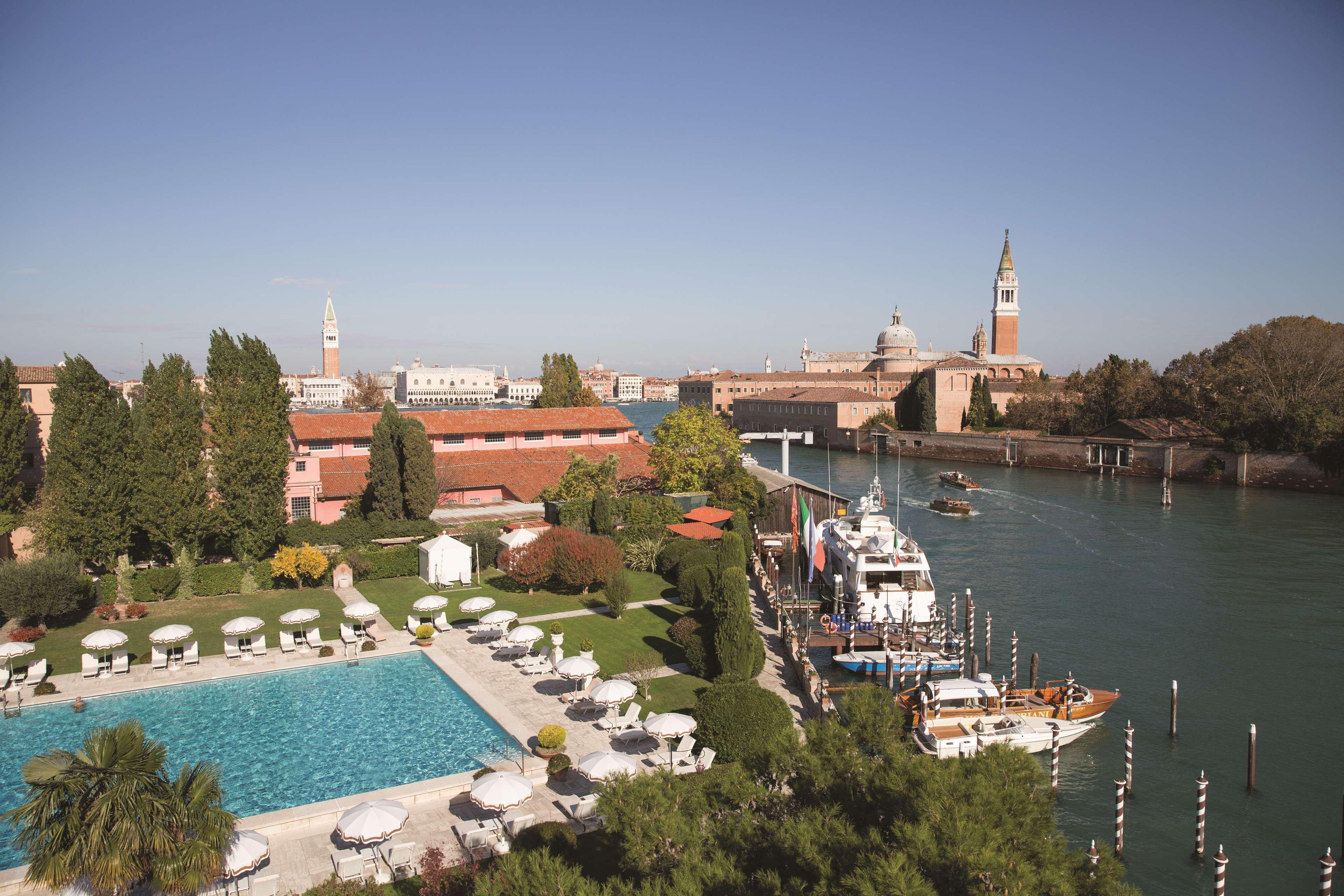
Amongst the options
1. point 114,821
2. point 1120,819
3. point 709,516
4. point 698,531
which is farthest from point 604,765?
point 709,516

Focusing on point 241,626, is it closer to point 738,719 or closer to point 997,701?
point 738,719

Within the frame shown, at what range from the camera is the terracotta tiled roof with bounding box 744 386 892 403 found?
97.5 m

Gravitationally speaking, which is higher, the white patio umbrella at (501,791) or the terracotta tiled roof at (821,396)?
the terracotta tiled roof at (821,396)

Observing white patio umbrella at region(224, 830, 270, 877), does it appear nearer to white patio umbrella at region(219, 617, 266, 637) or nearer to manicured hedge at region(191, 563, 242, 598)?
white patio umbrella at region(219, 617, 266, 637)

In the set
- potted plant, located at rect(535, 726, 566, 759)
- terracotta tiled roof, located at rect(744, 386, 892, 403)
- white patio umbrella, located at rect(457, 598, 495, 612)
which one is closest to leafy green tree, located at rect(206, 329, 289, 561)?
white patio umbrella, located at rect(457, 598, 495, 612)

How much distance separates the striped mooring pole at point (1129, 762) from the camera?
659 inches

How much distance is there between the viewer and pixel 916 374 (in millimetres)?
96500

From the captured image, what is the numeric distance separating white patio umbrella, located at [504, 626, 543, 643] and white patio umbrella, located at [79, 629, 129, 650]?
9.42m

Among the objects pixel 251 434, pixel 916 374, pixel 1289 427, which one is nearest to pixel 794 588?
pixel 251 434

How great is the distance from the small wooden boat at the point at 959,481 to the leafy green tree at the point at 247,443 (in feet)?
147

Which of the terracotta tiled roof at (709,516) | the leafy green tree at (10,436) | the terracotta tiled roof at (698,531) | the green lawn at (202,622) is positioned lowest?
the green lawn at (202,622)

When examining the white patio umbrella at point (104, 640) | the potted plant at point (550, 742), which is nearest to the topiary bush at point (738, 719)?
the potted plant at point (550, 742)

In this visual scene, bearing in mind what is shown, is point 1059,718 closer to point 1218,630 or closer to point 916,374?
point 1218,630

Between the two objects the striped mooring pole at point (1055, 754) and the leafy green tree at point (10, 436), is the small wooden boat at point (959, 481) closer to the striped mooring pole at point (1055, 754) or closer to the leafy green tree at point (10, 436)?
the striped mooring pole at point (1055, 754)
